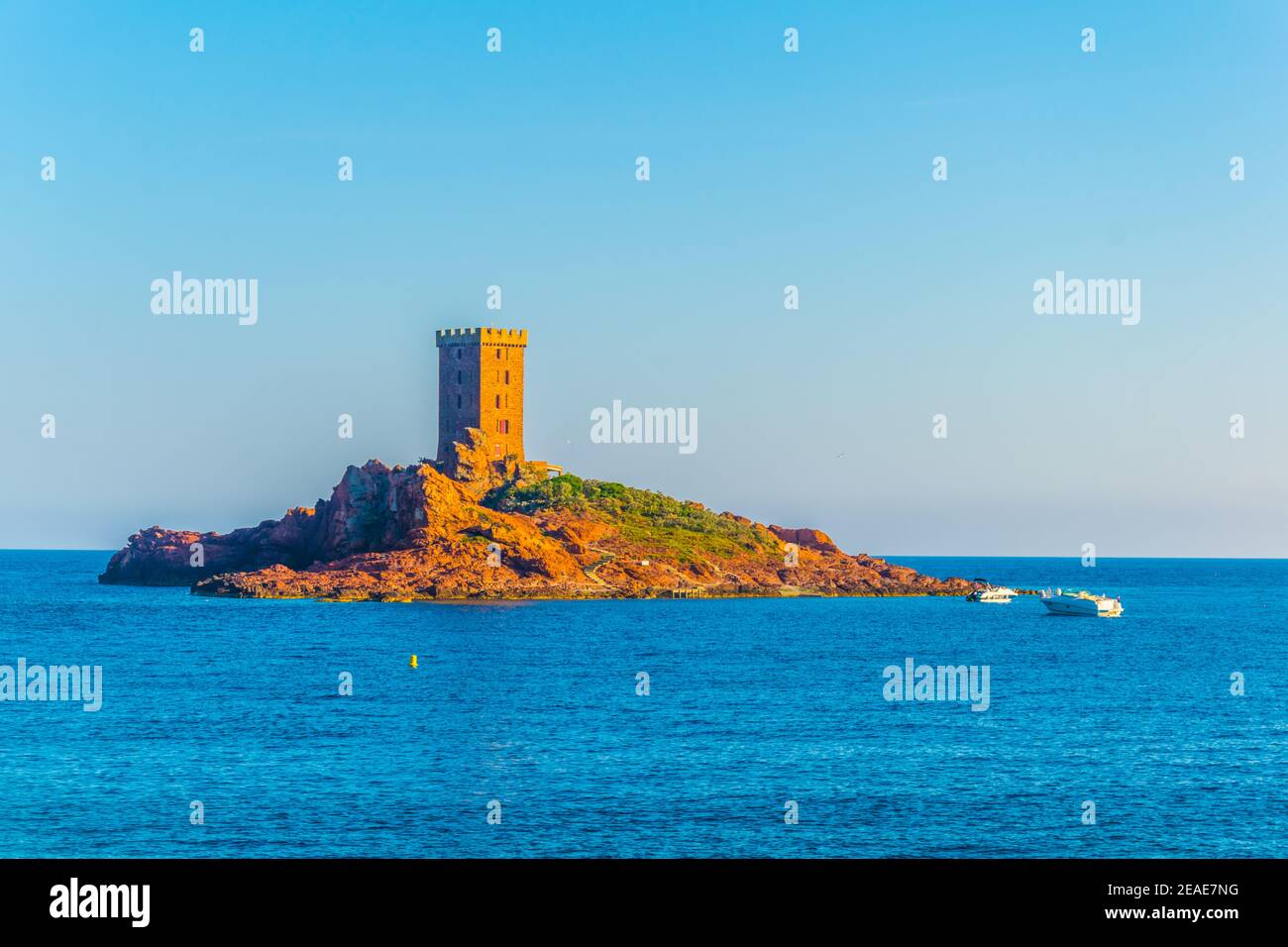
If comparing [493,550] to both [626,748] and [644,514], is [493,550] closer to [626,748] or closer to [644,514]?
[644,514]

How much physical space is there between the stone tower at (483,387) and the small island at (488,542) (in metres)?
0.16

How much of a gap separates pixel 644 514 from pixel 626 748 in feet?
367

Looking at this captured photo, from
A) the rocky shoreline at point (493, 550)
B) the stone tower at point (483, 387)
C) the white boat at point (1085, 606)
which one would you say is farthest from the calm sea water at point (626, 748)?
the stone tower at point (483, 387)

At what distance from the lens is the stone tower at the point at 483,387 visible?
152875mm

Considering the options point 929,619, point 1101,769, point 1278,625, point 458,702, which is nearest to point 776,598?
point 929,619

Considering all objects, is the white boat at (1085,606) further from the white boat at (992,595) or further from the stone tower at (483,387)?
the stone tower at (483,387)

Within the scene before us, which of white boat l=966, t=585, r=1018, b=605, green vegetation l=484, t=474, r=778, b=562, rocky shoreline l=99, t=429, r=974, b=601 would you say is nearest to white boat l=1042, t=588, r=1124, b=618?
white boat l=966, t=585, r=1018, b=605

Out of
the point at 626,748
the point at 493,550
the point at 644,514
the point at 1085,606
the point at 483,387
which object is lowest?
the point at 626,748

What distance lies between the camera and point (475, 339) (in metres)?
153

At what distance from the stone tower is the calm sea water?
55286 mm

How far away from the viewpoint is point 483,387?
A: 152 m

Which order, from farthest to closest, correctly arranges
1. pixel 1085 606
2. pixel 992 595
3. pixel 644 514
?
1. pixel 644 514
2. pixel 992 595
3. pixel 1085 606

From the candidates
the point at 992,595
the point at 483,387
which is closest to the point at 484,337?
the point at 483,387

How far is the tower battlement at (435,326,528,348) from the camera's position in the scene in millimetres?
152875
